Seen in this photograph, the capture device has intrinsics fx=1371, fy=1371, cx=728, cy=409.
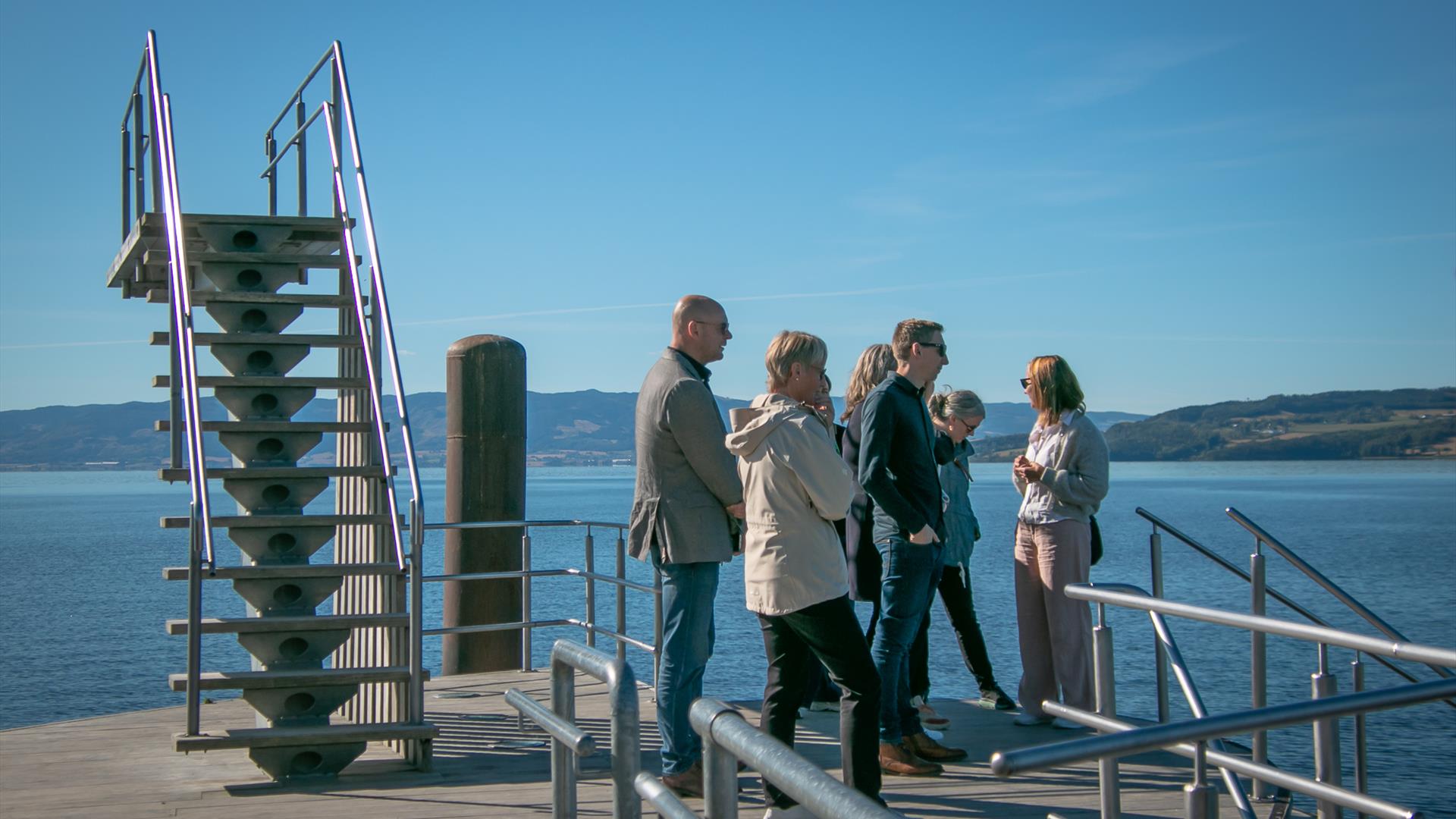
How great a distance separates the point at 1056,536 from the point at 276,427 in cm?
386

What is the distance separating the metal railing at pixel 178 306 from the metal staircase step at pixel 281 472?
0.06m

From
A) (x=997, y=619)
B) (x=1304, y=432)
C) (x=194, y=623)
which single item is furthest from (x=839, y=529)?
(x=1304, y=432)

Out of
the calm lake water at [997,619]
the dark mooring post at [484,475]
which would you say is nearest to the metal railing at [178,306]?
the dark mooring post at [484,475]

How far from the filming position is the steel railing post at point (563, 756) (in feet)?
11.2

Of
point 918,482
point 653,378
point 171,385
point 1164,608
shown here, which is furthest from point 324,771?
point 1164,608

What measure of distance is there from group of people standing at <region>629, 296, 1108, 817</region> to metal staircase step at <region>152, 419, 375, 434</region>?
2.13 meters

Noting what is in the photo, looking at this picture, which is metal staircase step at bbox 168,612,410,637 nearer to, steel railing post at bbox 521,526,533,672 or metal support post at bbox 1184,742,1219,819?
steel railing post at bbox 521,526,533,672

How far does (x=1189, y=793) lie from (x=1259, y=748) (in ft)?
5.75

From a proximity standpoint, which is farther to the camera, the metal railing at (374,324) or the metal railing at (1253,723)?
the metal railing at (374,324)

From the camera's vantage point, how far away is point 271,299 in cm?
697

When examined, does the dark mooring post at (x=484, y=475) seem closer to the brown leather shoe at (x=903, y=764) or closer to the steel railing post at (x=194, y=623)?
the steel railing post at (x=194, y=623)

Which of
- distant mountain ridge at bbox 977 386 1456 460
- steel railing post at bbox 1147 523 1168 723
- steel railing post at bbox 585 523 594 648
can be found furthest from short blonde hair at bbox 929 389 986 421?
distant mountain ridge at bbox 977 386 1456 460

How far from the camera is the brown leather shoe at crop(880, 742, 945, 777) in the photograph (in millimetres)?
5820

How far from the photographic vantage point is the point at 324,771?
611 cm
